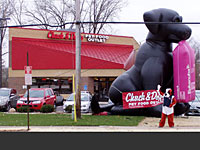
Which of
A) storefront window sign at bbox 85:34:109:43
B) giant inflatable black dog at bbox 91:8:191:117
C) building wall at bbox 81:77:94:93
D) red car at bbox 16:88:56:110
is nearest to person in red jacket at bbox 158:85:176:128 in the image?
giant inflatable black dog at bbox 91:8:191:117

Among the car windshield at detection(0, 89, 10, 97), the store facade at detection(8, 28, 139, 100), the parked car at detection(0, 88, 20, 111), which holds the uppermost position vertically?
the store facade at detection(8, 28, 139, 100)

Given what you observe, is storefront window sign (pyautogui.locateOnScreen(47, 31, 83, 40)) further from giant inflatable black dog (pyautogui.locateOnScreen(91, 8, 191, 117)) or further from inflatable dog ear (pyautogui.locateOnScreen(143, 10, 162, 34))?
inflatable dog ear (pyautogui.locateOnScreen(143, 10, 162, 34))

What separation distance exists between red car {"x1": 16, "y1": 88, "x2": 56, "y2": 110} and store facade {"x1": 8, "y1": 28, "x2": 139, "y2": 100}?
1167 cm

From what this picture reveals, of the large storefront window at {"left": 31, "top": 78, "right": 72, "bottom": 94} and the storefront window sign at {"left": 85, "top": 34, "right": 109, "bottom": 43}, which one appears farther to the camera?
the storefront window sign at {"left": 85, "top": 34, "right": 109, "bottom": 43}

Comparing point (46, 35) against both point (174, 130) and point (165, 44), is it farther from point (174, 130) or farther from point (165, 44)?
point (174, 130)

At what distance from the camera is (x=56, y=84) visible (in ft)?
109

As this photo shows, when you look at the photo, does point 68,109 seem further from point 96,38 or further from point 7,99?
point 96,38

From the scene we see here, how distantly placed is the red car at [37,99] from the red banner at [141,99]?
6.14 meters

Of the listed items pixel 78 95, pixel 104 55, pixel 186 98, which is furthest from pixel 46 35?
pixel 186 98

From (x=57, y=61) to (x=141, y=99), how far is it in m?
19.4

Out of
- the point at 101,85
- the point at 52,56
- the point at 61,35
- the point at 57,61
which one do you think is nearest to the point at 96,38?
the point at 61,35

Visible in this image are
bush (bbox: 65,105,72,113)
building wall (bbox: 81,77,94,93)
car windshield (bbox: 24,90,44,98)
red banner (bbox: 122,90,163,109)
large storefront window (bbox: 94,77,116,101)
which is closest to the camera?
red banner (bbox: 122,90,163,109)

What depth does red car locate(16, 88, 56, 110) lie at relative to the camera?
17625 mm

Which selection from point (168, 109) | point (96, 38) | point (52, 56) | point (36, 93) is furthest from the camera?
point (96, 38)
